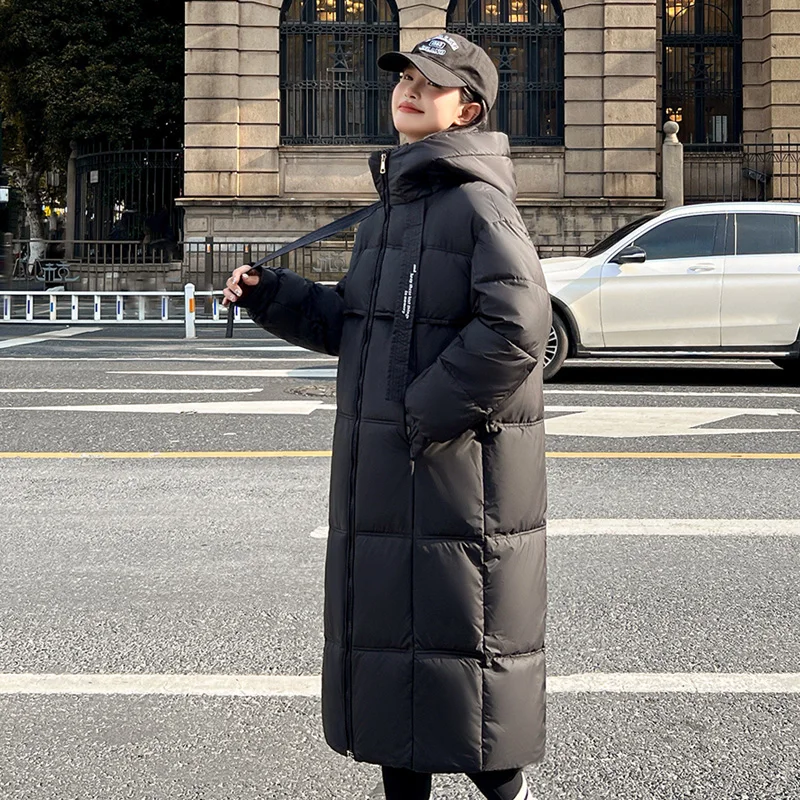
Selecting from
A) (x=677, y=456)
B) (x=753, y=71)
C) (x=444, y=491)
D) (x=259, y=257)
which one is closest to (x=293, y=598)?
(x=444, y=491)

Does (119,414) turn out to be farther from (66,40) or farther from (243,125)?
(66,40)

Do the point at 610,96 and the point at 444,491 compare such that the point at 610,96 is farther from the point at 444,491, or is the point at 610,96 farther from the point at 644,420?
the point at 444,491

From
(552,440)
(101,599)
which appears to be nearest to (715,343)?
(552,440)

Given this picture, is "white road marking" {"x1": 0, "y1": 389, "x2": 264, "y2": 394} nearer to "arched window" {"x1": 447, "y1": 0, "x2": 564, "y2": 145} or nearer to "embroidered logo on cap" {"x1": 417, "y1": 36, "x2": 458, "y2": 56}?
"embroidered logo on cap" {"x1": 417, "y1": 36, "x2": 458, "y2": 56}

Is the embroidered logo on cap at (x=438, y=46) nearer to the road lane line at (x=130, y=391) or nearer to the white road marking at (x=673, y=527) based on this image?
the white road marking at (x=673, y=527)

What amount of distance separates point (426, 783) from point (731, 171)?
90.6 feet

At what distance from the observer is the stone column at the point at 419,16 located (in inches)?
1092

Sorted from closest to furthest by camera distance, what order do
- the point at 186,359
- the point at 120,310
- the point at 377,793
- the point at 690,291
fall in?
the point at 377,793 < the point at 690,291 < the point at 186,359 < the point at 120,310

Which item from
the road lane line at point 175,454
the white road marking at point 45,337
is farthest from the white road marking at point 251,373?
the road lane line at point 175,454

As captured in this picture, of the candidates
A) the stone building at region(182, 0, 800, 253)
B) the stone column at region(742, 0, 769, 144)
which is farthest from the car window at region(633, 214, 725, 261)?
the stone column at region(742, 0, 769, 144)

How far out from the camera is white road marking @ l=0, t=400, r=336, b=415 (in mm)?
10797

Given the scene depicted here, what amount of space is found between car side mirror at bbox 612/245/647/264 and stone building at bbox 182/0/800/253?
14932 mm

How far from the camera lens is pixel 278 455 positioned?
8773 mm

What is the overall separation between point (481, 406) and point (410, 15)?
25947 millimetres
